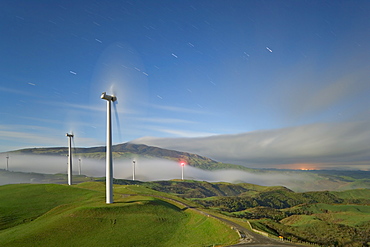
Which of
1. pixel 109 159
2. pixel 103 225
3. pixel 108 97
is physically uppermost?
pixel 108 97

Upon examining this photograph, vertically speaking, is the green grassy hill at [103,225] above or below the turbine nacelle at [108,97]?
below

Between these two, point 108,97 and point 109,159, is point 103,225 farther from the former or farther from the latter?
point 108,97

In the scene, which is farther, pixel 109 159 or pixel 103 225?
pixel 109 159

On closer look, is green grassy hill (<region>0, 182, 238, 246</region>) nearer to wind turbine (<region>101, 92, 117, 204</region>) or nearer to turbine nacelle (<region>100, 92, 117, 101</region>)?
wind turbine (<region>101, 92, 117, 204</region>)

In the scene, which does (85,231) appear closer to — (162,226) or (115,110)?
(162,226)

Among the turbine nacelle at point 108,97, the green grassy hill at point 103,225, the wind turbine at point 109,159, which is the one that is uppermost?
the turbine nacelle at point 108,97

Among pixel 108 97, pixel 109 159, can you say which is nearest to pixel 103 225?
pixel 109 159

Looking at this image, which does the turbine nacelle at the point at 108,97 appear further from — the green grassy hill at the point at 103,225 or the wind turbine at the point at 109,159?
the green grassy hill at the point at 103,225

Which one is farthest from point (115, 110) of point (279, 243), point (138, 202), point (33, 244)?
point (279, 243)

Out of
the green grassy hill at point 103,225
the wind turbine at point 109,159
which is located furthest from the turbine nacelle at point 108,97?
the green grassy hill at point 103,225
